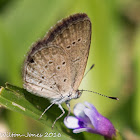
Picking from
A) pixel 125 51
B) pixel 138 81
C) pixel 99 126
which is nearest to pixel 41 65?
pixel 99 126

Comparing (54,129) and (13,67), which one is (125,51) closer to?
(13,67)

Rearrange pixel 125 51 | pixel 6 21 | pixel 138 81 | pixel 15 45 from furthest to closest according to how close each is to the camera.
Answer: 1. pixel 125 51
2. pixel 6 21
3. pixel 15 45
4. pixel 138 81

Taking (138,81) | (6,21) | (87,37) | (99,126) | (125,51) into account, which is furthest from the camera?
(125,51)

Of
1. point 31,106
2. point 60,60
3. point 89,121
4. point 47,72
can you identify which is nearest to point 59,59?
point 60,60

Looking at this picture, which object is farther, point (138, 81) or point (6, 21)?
point (6, 21)

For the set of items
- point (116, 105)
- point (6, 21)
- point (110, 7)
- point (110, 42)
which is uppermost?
point (6, 21)

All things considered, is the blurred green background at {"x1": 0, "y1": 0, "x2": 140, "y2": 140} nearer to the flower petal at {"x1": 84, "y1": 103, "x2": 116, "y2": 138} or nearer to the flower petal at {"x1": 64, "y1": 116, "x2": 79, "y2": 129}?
the flower petal at {"x1": 84, "y1": 103, "x2": 116, "y2": 138}
